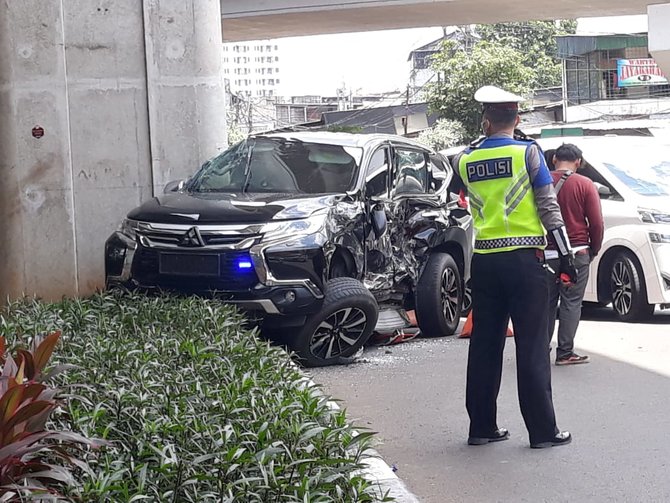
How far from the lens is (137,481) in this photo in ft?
12.8

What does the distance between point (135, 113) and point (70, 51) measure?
0.87m

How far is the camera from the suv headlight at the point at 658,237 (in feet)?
36.3

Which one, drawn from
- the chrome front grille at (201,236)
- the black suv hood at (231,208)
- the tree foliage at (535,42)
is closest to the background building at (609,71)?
the tree foliage at (535,42)

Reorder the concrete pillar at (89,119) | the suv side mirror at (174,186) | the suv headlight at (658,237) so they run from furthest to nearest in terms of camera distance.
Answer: the suv headlight at (658,237) < the concrete pillar at (89,119) < the suv side mirror at (174,186)

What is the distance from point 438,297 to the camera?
34.1ft

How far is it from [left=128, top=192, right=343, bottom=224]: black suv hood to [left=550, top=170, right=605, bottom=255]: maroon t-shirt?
1900mm

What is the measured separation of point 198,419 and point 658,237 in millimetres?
7640

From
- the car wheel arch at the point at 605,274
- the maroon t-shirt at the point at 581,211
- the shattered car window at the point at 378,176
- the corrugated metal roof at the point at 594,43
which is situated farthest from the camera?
the corrugated metal roof at the point at 594,43

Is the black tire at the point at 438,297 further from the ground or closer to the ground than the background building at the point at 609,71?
closer to the ground

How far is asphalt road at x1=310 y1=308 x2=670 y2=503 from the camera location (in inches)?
230

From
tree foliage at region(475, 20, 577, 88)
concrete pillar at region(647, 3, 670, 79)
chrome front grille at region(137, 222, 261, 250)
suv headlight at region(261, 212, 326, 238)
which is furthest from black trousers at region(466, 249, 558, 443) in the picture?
tree foliage at region(475, 20, 577, 88)

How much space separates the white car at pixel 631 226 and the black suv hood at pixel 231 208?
302cm

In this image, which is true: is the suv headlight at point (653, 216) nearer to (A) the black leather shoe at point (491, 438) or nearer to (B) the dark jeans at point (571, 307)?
(B) the dark jeans at point (571, 307)

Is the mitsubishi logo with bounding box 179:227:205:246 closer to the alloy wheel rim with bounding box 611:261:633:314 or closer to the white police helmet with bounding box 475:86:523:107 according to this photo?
the white police helmet with bounding box 475:86:523:107
